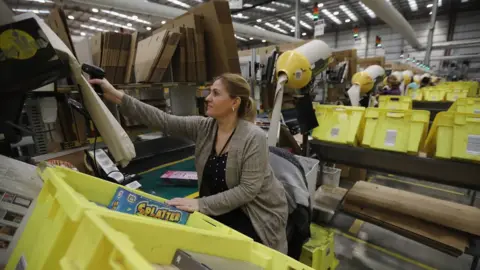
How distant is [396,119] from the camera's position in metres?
2.44

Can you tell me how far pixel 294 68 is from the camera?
2.26 m

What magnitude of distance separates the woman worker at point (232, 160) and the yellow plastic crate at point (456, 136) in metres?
1.67

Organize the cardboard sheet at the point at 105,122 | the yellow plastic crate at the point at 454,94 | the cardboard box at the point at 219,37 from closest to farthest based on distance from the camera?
the cardboard sheet at the point at 105,122 → the cardboard box at the point at 219,37 → the yellow plastic crate at the point at 454,94

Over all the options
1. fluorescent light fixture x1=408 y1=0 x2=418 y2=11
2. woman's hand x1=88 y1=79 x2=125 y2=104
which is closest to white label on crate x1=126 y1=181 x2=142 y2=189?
woman's hand x1=88 y1=79 x2=125 y2=104

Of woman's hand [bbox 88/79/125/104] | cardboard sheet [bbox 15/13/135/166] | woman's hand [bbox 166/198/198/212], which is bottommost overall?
woman's hand [bbox 166/198/198/212]

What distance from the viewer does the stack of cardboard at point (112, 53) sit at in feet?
6.63

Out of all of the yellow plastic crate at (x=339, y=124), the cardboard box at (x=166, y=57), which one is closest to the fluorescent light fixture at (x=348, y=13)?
the yellow plastic crate at (x=339, y=124)

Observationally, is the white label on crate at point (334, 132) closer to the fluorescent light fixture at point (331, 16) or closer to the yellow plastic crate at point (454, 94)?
the yellow plastic crate at point (454, 94)

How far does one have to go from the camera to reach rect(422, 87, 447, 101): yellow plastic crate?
620cm

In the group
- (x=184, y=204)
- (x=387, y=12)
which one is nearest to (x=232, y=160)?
(x=184, y=204)

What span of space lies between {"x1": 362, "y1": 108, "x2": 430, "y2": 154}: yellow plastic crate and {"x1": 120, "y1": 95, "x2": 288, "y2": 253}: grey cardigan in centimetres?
152

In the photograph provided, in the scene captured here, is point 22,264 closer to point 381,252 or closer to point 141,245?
point 141,245

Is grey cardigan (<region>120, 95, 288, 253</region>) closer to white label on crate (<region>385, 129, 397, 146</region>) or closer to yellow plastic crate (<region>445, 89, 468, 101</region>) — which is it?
white label on crate (<region>385, 129, 397, 146</region>)

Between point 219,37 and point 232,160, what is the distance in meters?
1.35
